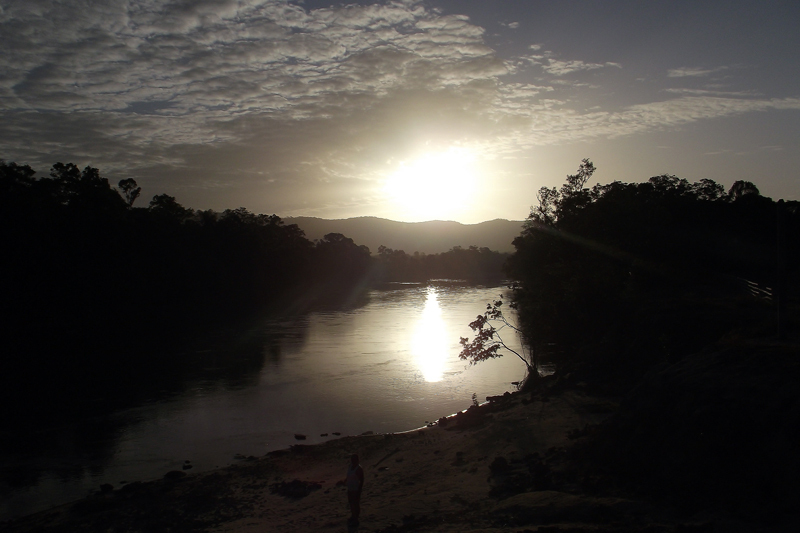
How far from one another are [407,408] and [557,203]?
66.2ft

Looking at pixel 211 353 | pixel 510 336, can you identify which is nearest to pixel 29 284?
pixel 211 353

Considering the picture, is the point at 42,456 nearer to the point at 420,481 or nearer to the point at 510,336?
the point at 420,481

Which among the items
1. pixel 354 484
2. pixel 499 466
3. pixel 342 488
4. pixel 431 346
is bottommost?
pixel 431 346

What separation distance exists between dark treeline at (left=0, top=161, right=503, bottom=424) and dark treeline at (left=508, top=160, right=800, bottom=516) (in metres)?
27.4

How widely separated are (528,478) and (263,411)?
53.6 ft

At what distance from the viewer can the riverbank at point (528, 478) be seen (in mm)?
9477

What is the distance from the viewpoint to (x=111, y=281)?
61.7m

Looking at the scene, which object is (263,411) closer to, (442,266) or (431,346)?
(431,346)

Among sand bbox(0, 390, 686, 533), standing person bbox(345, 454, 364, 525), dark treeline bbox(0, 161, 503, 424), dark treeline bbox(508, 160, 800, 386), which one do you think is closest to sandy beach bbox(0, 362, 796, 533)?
sand bbox(0, 390, 686, 533)

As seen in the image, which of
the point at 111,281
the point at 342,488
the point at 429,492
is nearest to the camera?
the point at 429,492

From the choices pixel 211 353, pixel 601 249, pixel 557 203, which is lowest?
pixel 211 353

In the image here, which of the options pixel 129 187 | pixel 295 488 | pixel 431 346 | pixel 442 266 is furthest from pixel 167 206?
pixel 442 266

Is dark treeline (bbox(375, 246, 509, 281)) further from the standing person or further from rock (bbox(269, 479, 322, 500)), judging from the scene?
the standing person

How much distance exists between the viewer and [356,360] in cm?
3866
